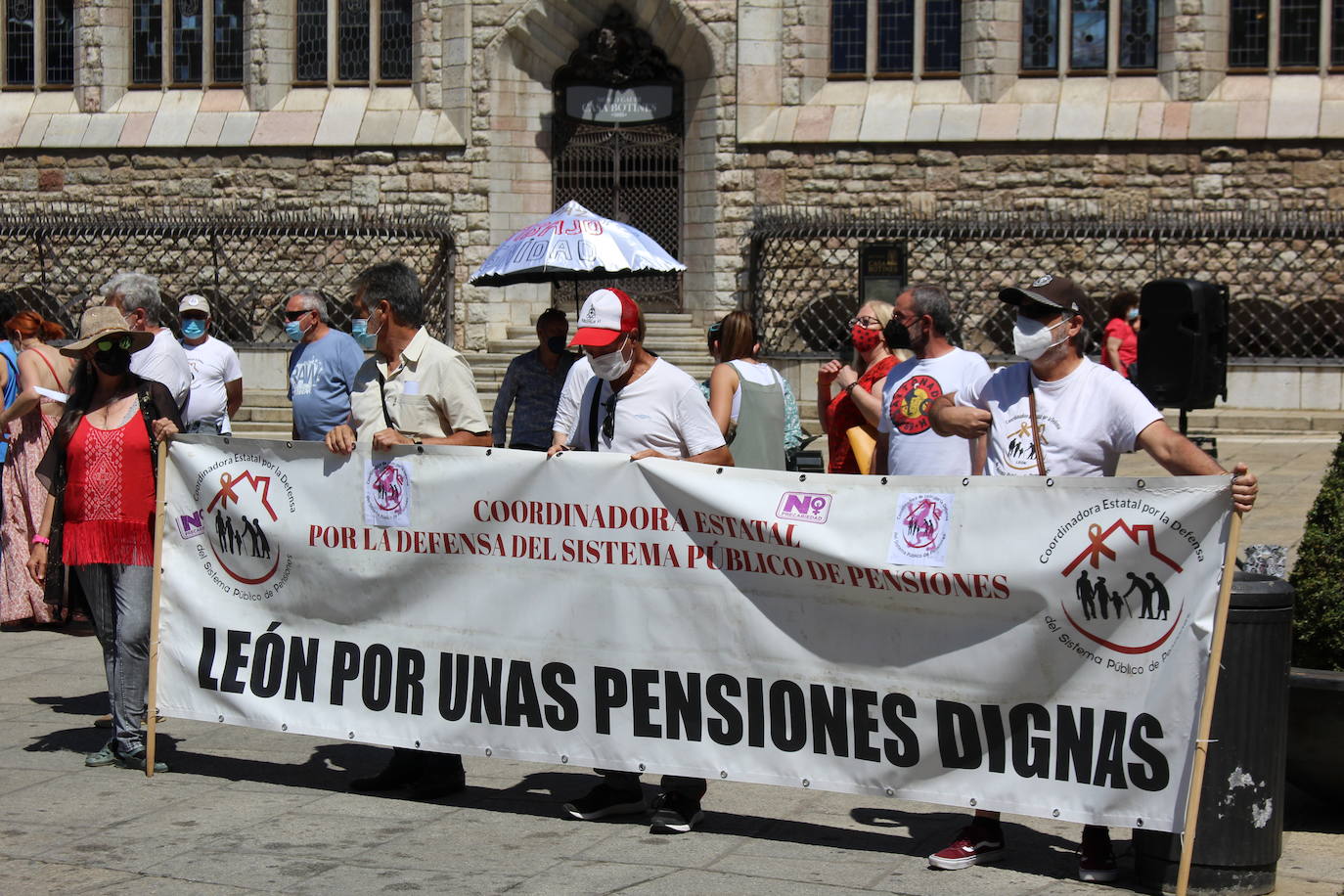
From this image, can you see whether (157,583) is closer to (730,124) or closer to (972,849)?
(972,849)

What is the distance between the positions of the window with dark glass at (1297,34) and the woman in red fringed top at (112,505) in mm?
16858

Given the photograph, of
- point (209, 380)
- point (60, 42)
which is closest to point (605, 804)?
point (209, 380)

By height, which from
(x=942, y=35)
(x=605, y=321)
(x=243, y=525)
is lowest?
(x=243, y=525)

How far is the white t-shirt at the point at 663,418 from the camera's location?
6090mm

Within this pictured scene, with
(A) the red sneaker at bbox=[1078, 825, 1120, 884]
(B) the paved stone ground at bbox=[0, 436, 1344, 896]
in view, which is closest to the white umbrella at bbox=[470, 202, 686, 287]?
(B) the paved stone ground at bbox=[0, 436, 1344, 896]

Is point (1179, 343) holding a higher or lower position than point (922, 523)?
higher

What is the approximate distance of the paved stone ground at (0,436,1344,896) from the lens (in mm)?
5293

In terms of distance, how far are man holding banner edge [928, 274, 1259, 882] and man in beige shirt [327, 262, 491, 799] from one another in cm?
199

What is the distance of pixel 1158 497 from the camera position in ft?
16.9

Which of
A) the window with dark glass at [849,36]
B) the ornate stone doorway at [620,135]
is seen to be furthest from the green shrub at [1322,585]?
the ornate stone doorway at [620,135]

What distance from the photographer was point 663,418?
20.0 feet

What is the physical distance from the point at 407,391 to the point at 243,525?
33.4 inches

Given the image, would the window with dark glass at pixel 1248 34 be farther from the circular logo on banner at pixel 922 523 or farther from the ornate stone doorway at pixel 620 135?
the circular logo on banner at pixel 922 523

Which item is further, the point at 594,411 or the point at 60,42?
the point at 60,42
